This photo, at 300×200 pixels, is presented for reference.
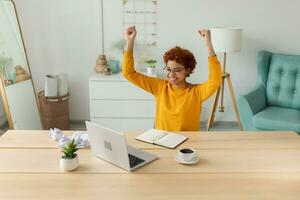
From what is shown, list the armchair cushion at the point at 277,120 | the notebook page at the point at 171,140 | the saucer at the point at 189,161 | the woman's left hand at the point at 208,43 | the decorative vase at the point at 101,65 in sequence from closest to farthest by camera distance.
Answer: the saucer at the point at 189,161 → the notebook page at the point at 171,140 → the woman's left hand at the point at 208,43 → the armchair cushion at the point at 277,120 → the decorative vase at the point at 101,65

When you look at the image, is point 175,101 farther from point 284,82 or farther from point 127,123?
point 284,82

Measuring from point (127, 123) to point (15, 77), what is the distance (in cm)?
127

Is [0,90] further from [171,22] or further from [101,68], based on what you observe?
[171,22]

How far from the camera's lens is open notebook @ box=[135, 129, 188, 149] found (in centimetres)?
184

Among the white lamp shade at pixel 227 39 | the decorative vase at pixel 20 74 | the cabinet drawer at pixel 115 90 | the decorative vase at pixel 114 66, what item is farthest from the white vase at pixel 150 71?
the decorative vase at pixel 20 74

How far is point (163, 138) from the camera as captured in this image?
1904 mm

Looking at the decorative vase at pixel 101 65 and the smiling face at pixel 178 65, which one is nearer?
the smiling face at pixel 178 65

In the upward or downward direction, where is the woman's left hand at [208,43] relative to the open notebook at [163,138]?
upward

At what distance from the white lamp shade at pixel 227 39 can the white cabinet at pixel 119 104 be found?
0.92 metres

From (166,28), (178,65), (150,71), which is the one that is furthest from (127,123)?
(178,65)

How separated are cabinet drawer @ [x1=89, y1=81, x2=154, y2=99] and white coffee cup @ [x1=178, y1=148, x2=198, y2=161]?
2055 millimetres

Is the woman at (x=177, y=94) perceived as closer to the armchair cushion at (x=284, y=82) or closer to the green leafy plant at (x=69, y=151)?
the green leafy plant at (x=69, y=151)

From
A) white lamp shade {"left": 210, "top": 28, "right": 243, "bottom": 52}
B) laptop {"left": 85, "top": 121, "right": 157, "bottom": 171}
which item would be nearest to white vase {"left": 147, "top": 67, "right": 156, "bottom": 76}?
white lamp shade {"left": 210, "top": 28, "right": 243, "bottom": 52}

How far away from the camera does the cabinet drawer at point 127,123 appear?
378 centimetres
